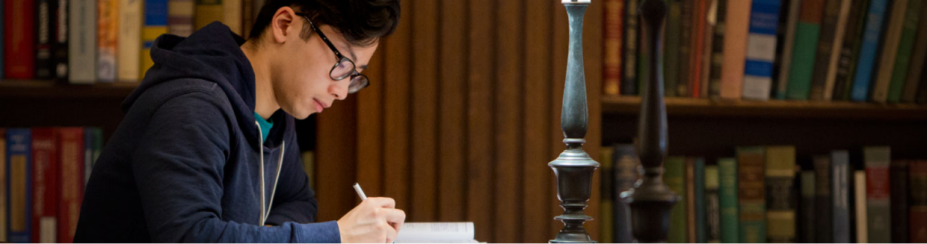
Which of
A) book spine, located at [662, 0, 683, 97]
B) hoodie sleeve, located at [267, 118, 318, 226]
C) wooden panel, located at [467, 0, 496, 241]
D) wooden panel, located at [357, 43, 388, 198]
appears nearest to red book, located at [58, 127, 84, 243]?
hoodie sleeve, located at [267, 118, 318, 226]

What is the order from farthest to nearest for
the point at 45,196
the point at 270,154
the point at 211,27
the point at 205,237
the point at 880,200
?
the point at 880,200
the point at 45,196
the point at 270,154
the point at 211,27
the point at 205,237

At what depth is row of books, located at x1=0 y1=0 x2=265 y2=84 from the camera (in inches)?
58.7

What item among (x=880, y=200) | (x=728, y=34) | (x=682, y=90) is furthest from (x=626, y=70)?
(x=880, y=200)

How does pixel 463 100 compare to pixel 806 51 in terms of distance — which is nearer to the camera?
pixel 463 100

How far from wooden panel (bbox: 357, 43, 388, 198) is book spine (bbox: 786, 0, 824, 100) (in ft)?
2.97

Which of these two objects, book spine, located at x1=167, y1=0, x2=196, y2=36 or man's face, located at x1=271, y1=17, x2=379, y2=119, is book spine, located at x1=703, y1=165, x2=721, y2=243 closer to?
man's face, located at x1=271, y1=17, x2=379, y2=119

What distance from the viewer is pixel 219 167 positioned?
0.96 meters

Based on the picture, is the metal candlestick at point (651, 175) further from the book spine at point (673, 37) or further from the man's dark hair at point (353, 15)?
the book spine at point (673, 37)

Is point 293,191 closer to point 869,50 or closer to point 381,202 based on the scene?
point 381,202

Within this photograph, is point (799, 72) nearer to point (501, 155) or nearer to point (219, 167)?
point (501, 155)

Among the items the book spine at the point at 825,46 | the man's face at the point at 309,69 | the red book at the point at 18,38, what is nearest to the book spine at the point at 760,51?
the book spine at the point at 825,46

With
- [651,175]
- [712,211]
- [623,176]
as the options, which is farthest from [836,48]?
[651,175]

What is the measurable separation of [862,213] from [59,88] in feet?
5.68

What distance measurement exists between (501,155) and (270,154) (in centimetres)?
48
